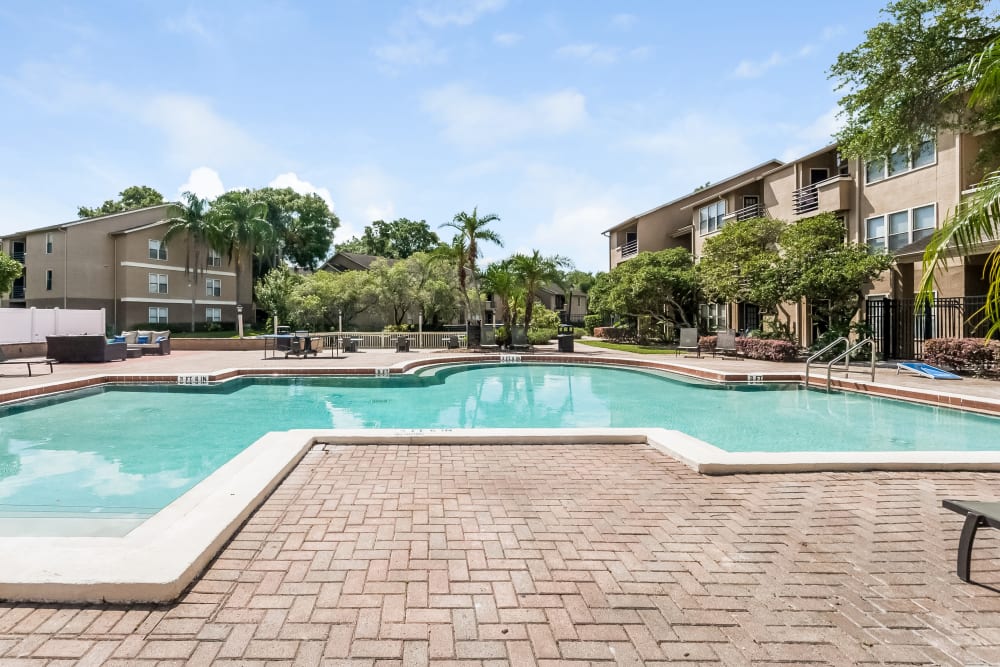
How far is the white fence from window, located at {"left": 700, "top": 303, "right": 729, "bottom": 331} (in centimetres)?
2713

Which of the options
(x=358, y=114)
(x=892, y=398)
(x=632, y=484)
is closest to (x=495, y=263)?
(x=358, y=114)

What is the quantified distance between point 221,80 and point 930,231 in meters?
21.2

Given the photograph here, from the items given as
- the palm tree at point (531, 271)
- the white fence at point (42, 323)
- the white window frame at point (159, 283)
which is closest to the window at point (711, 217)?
the palm tree at point (531, 271)

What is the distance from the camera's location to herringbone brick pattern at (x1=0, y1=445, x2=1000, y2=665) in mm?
2068

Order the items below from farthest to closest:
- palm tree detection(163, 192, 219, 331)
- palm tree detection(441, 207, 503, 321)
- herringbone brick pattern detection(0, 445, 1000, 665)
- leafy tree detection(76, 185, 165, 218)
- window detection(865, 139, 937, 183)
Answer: leafy tree detection(76, 185, 165, 218) < palm tree detection(163, 192, 219, 331) < palm tree detection(441, 207, 503, 321) < window detection(865, 139, 937, 183) < herringbone brick pattern detection(0, 445, 1000, 665)

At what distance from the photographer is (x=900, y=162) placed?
18375mm

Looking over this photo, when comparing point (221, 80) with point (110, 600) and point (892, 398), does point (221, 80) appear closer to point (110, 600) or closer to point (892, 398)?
point (110, 600)

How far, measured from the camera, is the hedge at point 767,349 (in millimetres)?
16297

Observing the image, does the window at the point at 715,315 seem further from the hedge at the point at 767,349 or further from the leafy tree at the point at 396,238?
the leafy tree at the point at 396,238

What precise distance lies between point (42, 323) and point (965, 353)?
98.2 ft

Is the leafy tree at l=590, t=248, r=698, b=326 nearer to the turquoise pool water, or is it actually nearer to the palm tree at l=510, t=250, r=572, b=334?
the palm tree at l=510, t=250, r=572, b=334

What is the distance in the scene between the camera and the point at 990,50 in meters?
4.11

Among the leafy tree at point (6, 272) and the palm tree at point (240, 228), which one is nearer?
the leafy tree at point (6, 272)

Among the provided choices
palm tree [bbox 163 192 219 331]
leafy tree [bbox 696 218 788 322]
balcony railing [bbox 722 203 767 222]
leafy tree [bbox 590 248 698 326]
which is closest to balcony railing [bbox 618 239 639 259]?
Result: leafy tree [bbox 590 248 698 326]
